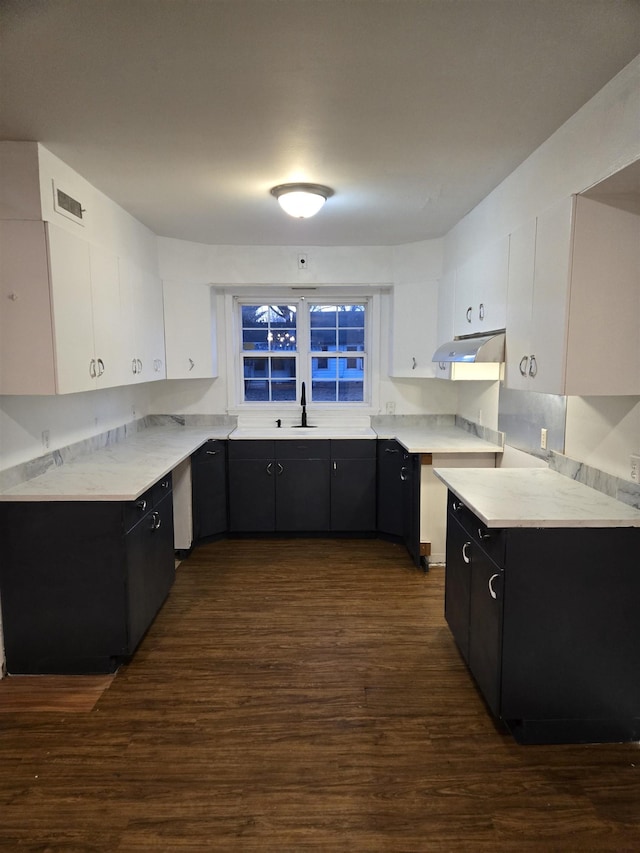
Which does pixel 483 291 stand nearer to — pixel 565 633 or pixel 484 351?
pixel 484 351

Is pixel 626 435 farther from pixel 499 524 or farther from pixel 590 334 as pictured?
pixel 499 524

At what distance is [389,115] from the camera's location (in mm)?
2014

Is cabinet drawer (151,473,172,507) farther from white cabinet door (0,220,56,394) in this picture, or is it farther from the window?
the window

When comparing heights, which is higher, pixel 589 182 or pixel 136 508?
pixel 589 182

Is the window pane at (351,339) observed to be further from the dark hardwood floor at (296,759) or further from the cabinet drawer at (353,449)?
the dark hardwood floor at (296,759)

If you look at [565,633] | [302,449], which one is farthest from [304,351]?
[565,633]

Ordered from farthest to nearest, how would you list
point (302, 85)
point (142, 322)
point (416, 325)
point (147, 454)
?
point (416, 325), point (142, 322), point (147, 454), point (302, 85)

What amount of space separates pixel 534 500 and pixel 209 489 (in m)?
2.69

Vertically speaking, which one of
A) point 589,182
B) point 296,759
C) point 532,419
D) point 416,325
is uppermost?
point 589,182

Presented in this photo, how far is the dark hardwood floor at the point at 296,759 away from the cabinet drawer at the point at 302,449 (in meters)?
1.53

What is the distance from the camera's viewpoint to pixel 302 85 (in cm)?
178

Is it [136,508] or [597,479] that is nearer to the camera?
[597,479]

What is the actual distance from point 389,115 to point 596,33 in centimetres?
74

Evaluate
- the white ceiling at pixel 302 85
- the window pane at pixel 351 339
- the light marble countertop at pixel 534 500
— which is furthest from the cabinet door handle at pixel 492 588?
the window pane at pixel 351 339
